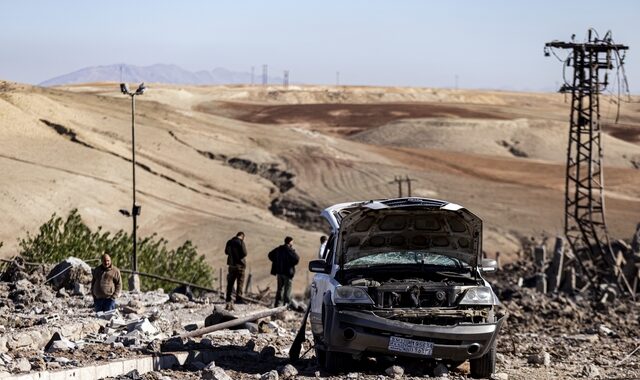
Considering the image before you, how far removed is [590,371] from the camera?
51.0 ft

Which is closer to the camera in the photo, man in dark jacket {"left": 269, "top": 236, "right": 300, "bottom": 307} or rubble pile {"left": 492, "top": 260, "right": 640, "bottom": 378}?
rubble pile {"left": 492, "top": 260, "right": 640, "bottom": 378}

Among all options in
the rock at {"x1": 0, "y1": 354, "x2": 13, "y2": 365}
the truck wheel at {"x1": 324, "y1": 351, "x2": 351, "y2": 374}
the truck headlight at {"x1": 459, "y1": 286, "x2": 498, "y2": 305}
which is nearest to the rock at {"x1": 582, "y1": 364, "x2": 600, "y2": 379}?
the truck headlight at {"x1": 459, "y1": 286, "x2": 498, "y2": 305}

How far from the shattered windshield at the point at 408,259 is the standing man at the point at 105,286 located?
596cm

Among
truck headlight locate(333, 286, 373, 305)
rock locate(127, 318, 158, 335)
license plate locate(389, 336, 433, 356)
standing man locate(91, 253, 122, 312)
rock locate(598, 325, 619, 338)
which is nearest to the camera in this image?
license plate locate(389, 336, 433, 356)

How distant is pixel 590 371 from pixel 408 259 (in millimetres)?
3080

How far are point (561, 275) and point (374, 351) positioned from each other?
25695 mm

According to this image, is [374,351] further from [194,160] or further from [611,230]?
[194,160]

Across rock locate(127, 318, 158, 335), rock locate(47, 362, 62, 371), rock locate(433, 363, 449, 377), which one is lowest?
rock locate(127, 318, 158, 335)

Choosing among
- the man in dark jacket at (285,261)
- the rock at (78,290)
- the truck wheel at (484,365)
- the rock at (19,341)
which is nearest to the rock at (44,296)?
the rock at (78,290)

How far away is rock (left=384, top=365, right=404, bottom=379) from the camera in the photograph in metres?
13.2

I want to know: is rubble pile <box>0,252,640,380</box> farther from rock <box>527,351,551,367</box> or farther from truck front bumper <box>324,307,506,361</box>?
truck front bumper <box>324,307,506,361</box>

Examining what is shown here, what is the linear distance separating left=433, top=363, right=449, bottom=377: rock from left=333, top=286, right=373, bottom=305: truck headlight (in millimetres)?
1087

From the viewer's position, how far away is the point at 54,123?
69.0 metres

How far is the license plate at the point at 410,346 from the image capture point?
13.1 meters
